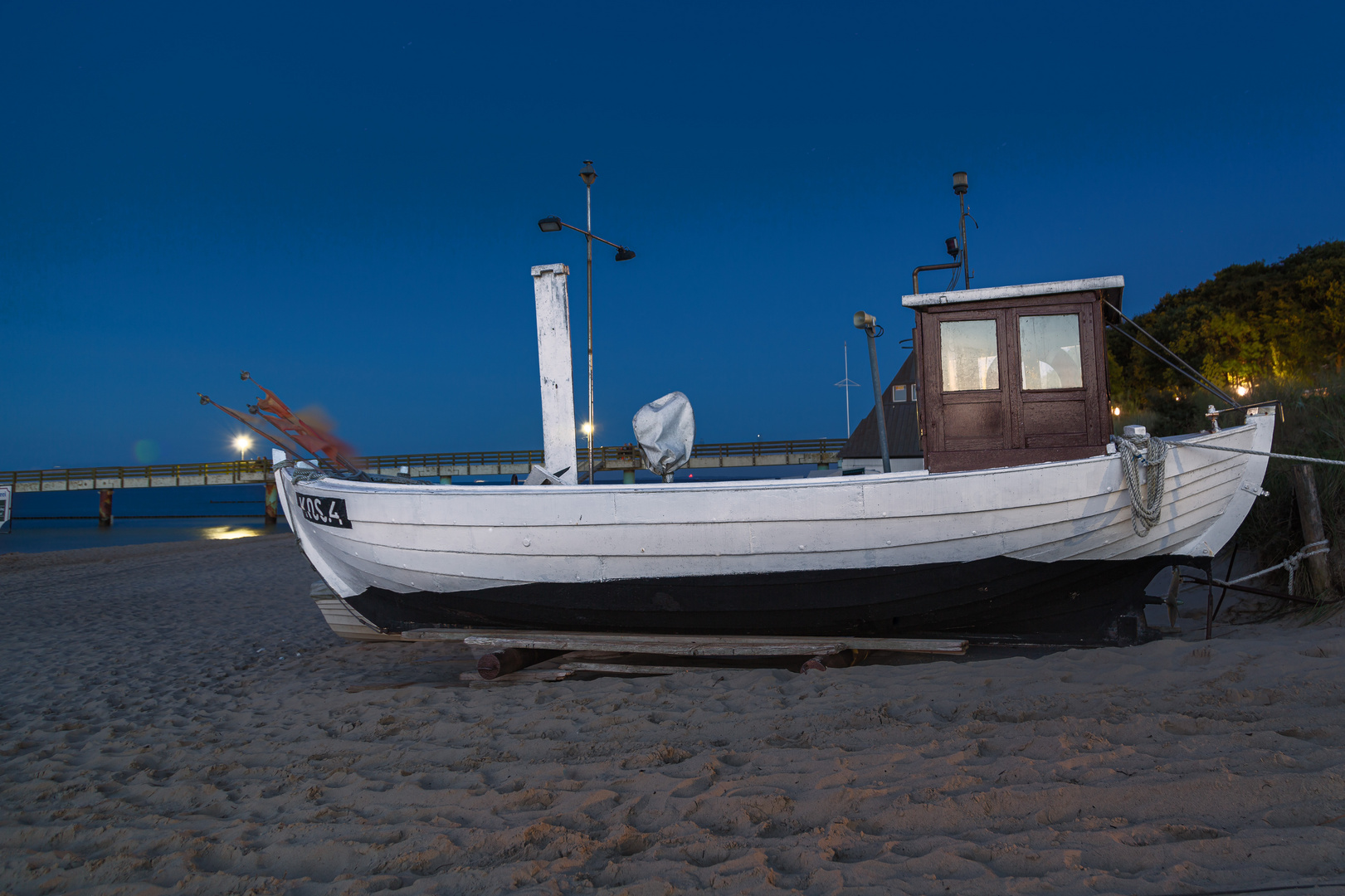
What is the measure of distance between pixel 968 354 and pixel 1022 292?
24.1 inches

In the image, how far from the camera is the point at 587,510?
4949 mm

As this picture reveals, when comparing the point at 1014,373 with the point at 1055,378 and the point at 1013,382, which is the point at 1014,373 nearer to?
the point at 1013,382

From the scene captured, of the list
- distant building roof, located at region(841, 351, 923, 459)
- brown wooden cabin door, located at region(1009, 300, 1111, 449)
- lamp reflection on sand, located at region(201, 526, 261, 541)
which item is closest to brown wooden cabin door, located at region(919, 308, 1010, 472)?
brown wooden cabin door, located at region(1009, 300, 1111, 449)

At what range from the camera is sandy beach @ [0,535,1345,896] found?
2348 millimetres

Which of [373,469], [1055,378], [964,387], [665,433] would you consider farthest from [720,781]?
[373,469]

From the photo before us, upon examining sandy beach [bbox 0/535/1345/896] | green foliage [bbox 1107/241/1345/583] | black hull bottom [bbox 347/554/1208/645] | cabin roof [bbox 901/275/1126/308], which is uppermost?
green foliage [bbox 1107/241/1345/583]

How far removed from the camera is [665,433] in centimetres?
554

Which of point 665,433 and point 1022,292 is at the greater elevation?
point 1022,292

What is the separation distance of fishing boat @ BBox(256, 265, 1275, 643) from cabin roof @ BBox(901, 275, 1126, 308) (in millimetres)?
20

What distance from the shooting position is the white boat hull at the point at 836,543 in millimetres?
4668

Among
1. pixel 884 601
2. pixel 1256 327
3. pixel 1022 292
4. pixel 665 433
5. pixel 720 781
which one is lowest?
pixel 720 781

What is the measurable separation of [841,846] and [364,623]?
5.27m

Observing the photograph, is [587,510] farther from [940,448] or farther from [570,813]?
[940,448]

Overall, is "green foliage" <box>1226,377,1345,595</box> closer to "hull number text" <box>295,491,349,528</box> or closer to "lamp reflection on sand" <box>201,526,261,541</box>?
"hull number text" <box>295,491,349,528</box>
